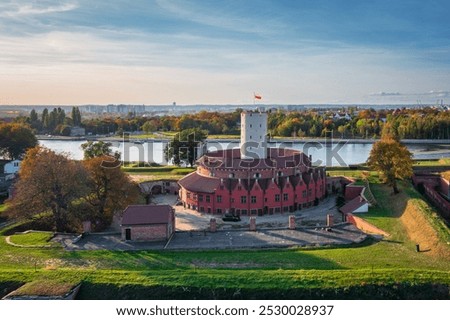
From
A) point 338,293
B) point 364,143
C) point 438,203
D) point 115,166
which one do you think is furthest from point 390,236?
point 364,143

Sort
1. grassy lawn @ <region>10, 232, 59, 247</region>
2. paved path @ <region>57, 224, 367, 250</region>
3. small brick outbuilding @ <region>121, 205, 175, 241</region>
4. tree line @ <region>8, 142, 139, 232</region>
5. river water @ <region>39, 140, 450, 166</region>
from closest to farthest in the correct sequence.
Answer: paved path @ <region>57, 224, 367, 250</region> < grassy lawn @ <region>10, 232, 59, 247</region> < small brick outbuilding @ <region>121, 205, 175, 241</region> < tree line @ <region>8, 142, 139, 232</region> < river water @ <region>39, 140, 450, 166</region>

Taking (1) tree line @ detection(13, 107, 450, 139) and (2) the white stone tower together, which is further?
(1) tree line @ detection(13, 107, 450, 139)

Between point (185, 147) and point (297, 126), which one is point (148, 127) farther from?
point (185, 147)

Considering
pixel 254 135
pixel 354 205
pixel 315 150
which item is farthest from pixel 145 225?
pixel 315 150

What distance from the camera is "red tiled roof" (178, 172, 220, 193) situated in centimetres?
3844

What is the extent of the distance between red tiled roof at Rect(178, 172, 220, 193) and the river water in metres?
34.4

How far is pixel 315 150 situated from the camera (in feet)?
313

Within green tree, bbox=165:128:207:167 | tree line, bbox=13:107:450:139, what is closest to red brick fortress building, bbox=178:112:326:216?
green tree, bbox=165:128:207:167

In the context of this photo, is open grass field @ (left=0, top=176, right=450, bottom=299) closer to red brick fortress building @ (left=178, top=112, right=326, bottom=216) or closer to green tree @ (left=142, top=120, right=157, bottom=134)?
red brick fortress building @ (left=178, top=112, right=326, bottom=216)

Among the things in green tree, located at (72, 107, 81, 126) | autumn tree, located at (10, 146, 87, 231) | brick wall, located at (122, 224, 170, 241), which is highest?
green tree, located at (72, 107, 81, 126)

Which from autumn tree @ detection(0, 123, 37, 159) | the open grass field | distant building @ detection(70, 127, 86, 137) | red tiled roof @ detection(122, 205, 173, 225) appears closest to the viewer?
the open grass field
